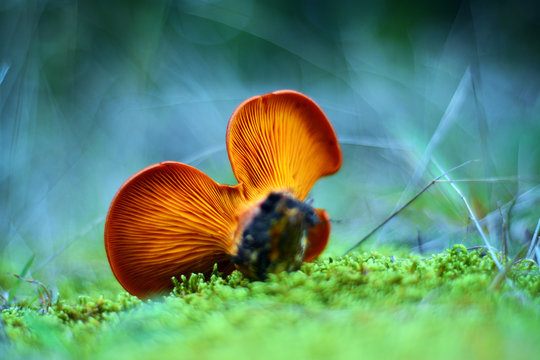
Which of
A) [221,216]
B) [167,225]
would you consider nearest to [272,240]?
[221,216]

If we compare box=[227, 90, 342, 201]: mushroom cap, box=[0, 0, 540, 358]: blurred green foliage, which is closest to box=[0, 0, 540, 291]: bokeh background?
box=[0, 0, 540, 358]: blurred green foliage

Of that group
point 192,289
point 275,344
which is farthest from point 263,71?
point 275,344

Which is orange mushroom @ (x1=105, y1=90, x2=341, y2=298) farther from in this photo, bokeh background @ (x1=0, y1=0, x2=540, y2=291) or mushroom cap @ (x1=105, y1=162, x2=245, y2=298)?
bokeh background @ (x1=0, y1=0, x2=540, y2=291)

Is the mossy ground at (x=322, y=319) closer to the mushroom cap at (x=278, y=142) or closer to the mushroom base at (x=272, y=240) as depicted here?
the mushroom base at (x=272, y=240)

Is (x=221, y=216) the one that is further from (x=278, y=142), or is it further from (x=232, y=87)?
(x=232, y=87)

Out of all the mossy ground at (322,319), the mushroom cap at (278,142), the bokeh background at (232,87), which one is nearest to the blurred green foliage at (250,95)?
the bokeh background at (232,87)
